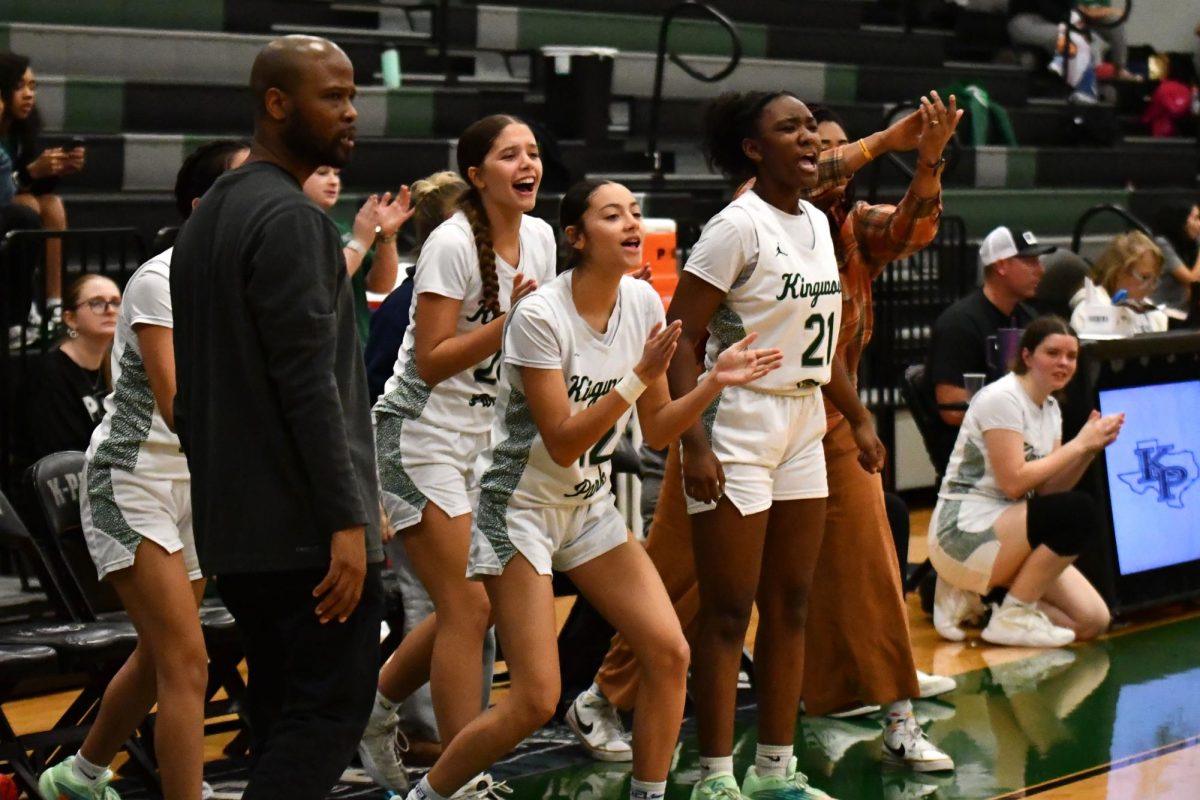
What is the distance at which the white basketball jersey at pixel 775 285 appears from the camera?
4.31 meters

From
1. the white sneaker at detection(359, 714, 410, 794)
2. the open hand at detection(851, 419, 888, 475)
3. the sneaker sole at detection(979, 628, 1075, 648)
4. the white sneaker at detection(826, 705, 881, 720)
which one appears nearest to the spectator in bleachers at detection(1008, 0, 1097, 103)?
the sneaker sole at detection(979, 628, 1075, 648)

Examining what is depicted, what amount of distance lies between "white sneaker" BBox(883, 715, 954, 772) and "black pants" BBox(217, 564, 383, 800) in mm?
2166

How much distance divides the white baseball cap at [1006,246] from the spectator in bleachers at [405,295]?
2953mm

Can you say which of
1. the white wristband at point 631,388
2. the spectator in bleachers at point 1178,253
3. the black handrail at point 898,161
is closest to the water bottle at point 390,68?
the black handrail at point 898,161

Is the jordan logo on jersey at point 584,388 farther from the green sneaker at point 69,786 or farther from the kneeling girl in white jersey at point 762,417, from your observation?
the green sneaker at point 69,786

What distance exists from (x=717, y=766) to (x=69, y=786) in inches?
58.7

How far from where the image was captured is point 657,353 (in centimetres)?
378

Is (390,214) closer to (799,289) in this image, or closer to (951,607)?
(799,289)

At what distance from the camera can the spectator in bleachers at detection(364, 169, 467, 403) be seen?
4891mm

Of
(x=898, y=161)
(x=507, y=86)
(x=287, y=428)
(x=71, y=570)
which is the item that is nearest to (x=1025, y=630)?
(x=71, y=570)

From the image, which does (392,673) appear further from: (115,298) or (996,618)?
(996,618)

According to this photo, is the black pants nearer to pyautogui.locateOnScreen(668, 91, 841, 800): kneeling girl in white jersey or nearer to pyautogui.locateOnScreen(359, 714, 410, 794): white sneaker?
pyautogui.locateOnScreen(668, 91, 841, 800): kneeling girl in white jersey

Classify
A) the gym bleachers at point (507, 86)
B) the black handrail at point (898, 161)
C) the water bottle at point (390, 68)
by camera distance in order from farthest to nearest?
the water bottle at point (390, 68) → the black handrail at point (898, 161) → the gym bleachers at point (507, 86)

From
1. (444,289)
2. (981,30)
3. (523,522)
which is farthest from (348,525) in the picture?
(981,30)
